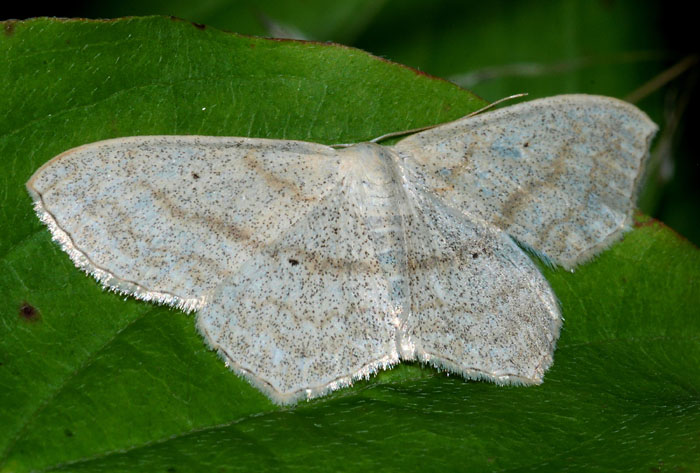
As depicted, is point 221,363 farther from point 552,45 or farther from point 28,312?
point 552,45

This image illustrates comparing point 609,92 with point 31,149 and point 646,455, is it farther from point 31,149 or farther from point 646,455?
point 31,149

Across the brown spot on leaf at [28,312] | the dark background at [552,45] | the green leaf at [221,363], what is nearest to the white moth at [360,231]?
the green leaf at [221,363]

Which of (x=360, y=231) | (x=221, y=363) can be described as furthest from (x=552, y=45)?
(x=221, y=363)

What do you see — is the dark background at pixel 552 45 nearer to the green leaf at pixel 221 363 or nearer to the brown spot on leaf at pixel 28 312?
the green leaf at pixel 221 363

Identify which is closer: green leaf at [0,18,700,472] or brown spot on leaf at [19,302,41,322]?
green leaf at [0,18,700,472]

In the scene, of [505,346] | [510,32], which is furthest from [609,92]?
[505,346]

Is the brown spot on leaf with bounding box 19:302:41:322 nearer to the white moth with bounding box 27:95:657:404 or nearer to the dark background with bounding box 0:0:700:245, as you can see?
the white moth with bounding box 27:95:657:404

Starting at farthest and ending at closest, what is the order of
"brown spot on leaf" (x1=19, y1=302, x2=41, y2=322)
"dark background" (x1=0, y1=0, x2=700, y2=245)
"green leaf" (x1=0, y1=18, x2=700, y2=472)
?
"dark background" (x1=0, y1=0, x2=700, y2=245) → "brown spot on leaf" (x1=19, y1=302, x2=41, y2=322) → "green leaf" (x1=0, y1=18, x2=700, y2=472)

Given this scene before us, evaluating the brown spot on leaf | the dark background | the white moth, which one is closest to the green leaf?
the brown spot on leaf
